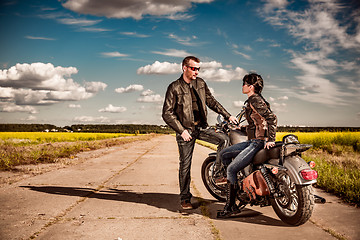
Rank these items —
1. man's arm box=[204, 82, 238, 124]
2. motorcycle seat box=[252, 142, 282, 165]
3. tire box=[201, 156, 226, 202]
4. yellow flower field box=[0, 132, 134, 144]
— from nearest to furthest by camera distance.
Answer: motorcycle seat box=[252, 142, 282, 165], man's arm box=[204, 82, 238, 124], tire box=[201, 156, 226, 202], yellow flower field box=[0, 132, 134, 144]

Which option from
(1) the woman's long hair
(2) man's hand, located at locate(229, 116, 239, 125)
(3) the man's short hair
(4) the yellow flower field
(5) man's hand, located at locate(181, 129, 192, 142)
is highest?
(3) the man's short hair

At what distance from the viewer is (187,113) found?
191 inches

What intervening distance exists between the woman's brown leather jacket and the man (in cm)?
81

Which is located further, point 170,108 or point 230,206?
point 170,108

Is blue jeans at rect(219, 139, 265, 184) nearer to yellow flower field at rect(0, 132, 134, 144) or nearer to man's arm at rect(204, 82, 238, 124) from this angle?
man's arm at rect(204, 82, 238, 124)

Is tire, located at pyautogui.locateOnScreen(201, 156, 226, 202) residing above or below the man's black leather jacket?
below

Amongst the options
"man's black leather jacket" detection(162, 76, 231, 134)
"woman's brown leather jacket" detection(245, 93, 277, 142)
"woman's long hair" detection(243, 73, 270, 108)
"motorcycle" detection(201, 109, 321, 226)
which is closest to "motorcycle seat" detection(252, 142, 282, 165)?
"motorcycle" detection(201, 109, 321, 226)

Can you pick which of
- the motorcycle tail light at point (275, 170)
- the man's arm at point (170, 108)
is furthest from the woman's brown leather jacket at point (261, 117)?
the man's arm at point (170, 108)

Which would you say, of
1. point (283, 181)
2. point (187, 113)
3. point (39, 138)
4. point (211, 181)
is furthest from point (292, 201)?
point (39, 138)

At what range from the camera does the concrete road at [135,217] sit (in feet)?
12.0

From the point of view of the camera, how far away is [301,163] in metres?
3.81

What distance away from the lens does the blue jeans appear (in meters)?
4.05

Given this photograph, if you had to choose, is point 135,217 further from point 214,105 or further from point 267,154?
point 214,105

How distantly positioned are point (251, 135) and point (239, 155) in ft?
1.23
